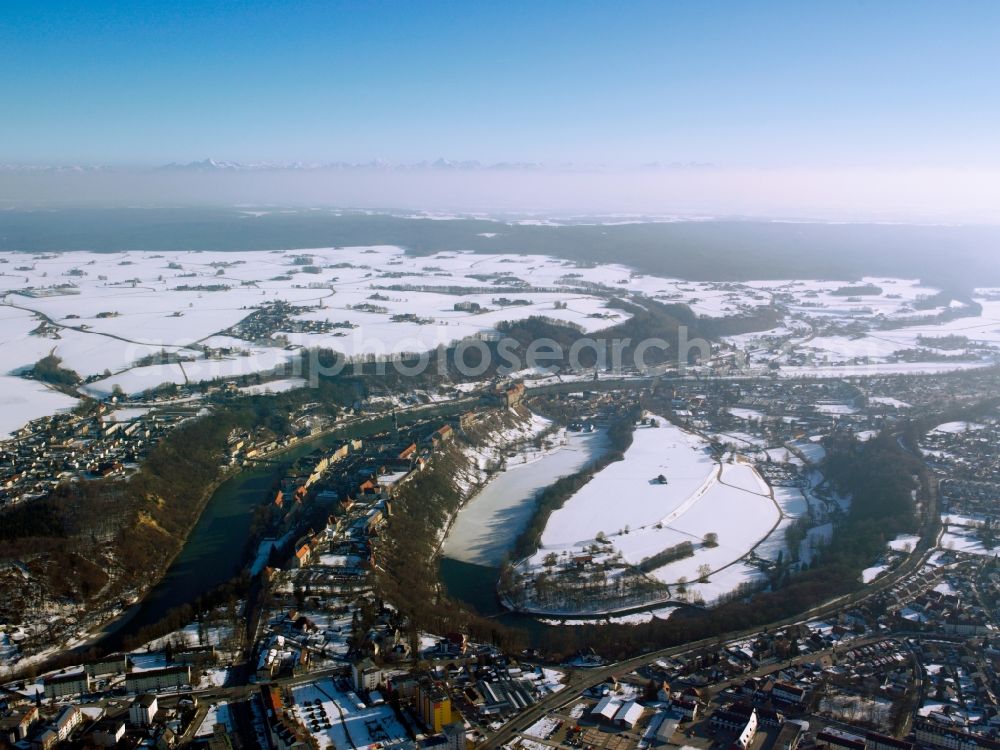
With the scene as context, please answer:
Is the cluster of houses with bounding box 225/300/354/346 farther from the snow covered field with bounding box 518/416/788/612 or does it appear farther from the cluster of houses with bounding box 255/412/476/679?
the snow covered field with bounding box 518/416/788/612

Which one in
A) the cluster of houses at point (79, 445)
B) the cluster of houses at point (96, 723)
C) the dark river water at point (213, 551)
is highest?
the cluster of houses at point (96, 723)

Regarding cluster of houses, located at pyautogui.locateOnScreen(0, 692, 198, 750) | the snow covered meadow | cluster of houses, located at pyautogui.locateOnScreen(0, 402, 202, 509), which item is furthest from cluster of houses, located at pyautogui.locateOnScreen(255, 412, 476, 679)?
the snow covered meadow

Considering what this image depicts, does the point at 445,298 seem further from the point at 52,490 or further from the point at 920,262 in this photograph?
the point at 920,262

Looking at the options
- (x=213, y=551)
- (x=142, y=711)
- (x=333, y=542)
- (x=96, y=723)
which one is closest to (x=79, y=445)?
(x=213, y=551)

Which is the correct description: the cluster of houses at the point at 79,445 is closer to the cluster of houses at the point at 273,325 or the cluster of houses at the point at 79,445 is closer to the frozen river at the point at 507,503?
the frozen river at the point at 507,503

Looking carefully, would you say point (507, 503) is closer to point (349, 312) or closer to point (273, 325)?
point (273, 325)

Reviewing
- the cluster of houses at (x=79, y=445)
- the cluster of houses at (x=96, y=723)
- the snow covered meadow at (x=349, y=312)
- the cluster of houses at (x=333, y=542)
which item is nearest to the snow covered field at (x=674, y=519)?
the cluster of houses at (x=333, y=542)

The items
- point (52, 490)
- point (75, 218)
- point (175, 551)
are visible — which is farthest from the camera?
point (75, 218)

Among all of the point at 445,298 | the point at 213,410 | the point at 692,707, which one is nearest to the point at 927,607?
the point at 692,707
